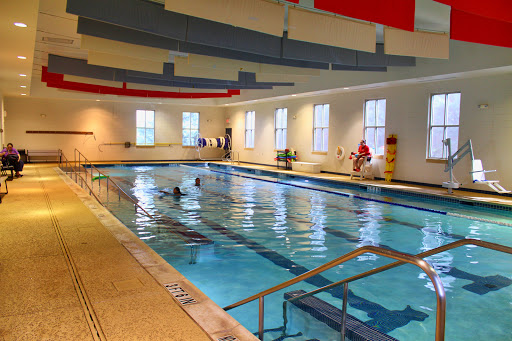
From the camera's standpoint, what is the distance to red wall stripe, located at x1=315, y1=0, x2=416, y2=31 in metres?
4.75

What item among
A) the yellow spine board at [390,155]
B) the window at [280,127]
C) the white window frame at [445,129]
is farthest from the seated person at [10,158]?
the white window frame at [445,129]

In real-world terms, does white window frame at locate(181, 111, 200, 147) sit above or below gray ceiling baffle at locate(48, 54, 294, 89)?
below

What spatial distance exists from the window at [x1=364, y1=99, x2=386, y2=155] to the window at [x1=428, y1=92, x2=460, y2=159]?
159cm

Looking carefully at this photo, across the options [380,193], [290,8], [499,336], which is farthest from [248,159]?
[499,336]

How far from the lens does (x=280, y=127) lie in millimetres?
16516

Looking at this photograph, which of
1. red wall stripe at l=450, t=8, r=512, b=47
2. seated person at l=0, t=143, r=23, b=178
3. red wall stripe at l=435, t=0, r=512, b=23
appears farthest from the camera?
seated person at l=0, t=143, r=23, b=178

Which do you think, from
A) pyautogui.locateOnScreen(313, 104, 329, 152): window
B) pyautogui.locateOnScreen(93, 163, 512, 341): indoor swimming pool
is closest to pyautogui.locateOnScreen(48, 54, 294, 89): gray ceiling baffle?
pyautogui.locateOnScreen(313, 104, 329, 152): window

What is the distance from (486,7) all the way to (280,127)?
39.4 ft

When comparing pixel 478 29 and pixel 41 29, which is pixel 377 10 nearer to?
pixel 478 29

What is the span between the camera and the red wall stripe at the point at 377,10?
15.6 feet

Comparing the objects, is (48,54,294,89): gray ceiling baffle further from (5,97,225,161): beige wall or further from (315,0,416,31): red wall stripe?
(315,0,416,31): red wall stripe

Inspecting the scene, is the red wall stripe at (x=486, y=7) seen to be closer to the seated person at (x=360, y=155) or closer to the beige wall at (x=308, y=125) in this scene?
the beige wall at (x=308, y=125)

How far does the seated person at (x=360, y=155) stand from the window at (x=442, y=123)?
179cm

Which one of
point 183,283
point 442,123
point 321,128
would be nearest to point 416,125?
Answer: point 442,123
